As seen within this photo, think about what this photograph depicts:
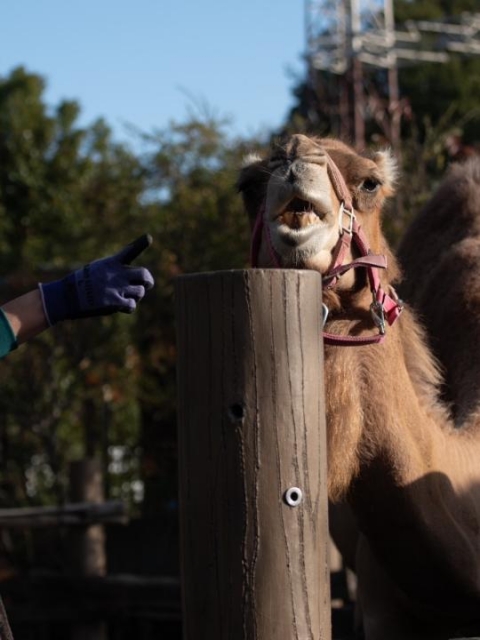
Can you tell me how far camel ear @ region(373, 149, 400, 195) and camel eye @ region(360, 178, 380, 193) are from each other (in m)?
0.07

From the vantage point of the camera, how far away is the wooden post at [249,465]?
2.70m

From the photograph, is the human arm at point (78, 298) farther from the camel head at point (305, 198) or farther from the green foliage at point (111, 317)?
the green foliage at point (111, 317)

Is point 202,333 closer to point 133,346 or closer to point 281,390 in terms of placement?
point 281,390

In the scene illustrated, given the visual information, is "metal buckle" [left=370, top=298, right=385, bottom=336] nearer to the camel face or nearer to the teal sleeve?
the camel face

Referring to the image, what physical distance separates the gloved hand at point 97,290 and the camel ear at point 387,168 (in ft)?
4.65

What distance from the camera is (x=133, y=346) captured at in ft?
35.0

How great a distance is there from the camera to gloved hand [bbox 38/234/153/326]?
10.1 ft

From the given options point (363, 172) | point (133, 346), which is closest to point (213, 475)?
point (363, 172)

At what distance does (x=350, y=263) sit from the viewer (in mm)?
3965

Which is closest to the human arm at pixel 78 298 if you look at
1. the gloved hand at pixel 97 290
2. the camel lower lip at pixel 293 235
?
the gloved hand at pixel 97 290

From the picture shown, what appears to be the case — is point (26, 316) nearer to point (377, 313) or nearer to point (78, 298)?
point (78, 298)

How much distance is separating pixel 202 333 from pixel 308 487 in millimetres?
422

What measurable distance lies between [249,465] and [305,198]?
4.10 feet

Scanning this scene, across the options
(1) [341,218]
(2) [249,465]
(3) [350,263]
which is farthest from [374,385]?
(2) [249,465]
